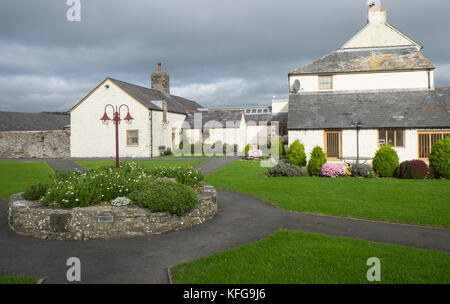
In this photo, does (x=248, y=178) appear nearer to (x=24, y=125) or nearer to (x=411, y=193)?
(x=411, y=193)

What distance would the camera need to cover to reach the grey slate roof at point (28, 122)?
43750 millimetres

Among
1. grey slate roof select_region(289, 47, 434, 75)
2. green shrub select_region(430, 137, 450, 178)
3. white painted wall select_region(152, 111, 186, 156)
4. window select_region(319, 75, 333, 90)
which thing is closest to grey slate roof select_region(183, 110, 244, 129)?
white painted wall select_region(152, 111, 186, 156)

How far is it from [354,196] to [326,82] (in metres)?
18.0

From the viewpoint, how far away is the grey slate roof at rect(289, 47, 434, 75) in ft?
87.1

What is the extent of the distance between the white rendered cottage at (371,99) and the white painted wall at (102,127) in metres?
15.8

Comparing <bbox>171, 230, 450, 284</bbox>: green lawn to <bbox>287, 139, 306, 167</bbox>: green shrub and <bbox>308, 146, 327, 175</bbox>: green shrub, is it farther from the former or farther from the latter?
<bbox>287, 139, 306, 167</bbox>: green shrub

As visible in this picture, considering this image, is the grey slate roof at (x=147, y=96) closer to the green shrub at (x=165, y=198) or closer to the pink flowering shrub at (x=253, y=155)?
the pink flowering shrub at (x=253, y=155)

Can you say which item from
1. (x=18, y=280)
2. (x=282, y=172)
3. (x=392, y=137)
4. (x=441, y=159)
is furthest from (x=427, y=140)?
(x=18, y=280)

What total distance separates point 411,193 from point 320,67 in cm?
1828

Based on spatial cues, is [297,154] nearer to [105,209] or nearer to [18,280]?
[105,209]

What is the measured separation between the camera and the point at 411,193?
12.8m

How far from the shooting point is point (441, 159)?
1730cm

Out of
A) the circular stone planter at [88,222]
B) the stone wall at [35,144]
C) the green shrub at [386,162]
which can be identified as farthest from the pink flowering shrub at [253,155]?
the stone wall at [35,144]
